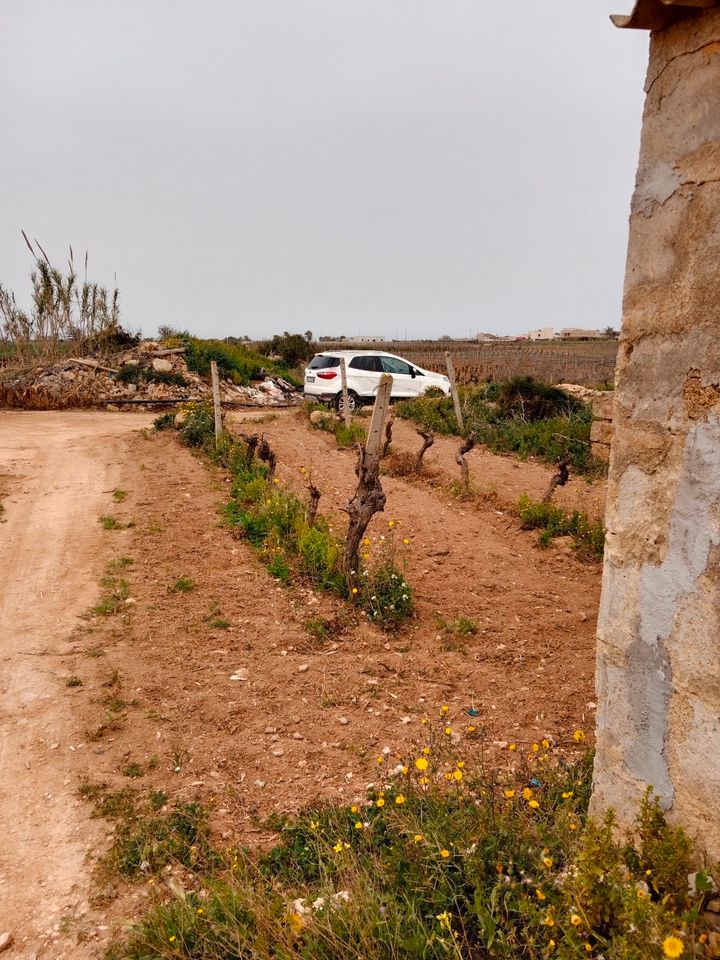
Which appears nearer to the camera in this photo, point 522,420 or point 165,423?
point 522,420

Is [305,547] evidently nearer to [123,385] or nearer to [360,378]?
[360,378]

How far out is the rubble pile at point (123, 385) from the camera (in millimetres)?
17984

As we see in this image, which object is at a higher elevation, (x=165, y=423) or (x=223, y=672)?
(x=165, y=423)

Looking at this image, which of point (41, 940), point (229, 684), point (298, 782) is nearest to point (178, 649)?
point (229, 684)

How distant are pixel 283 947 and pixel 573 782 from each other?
143 centimetres

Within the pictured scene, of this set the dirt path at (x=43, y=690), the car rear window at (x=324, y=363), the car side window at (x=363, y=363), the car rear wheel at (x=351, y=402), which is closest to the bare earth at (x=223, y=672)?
the dirt path at (x=43, y=690)

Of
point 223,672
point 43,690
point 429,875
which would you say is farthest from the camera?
point 223,672

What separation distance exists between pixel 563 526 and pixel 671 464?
5.05 meters

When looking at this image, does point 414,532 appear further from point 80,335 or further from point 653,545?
point 80,335

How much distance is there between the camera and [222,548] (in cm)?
663

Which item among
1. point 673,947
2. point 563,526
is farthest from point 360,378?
point 673,947

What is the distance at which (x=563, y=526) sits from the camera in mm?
6988

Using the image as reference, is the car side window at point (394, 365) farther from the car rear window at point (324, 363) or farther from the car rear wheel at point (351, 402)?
the car rear window at point (324, 363)

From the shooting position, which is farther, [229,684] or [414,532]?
[414,532]
